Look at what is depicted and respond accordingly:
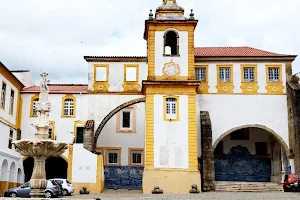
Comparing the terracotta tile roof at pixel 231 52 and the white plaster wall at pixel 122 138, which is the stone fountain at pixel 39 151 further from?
the white plaster wall at pixel 122 138

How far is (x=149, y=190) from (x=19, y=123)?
11.6m

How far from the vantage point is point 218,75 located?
102ft

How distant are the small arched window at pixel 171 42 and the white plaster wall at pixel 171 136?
3069 mm

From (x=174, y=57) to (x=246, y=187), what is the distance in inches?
359

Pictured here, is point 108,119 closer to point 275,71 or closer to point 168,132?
point 168,132

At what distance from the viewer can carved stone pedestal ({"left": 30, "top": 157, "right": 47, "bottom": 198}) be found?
49.2ft

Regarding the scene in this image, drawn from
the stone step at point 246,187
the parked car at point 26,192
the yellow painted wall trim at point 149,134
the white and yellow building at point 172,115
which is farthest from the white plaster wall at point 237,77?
the parked car at point 26,192

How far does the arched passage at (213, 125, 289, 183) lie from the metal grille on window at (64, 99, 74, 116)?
1041 cm

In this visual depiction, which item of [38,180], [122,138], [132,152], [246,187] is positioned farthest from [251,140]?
[38,180]

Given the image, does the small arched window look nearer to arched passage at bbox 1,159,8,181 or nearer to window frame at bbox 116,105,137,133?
window frame at bbox 116,105,137,133

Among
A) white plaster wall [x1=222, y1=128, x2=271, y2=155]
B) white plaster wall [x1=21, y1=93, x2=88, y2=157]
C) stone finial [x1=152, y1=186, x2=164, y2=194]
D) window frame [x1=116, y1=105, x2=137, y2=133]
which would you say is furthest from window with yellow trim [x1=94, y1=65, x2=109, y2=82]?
stone finial [x1=152, y1=186, x2=164, y2=194]

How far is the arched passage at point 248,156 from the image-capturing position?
3247 centimetres

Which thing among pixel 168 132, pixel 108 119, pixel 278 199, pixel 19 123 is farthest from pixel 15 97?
pixel 278 199

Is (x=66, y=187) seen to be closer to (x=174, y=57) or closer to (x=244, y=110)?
(x=174, y=57)
